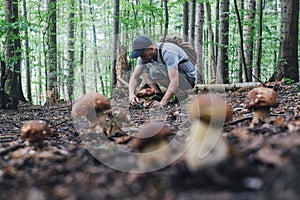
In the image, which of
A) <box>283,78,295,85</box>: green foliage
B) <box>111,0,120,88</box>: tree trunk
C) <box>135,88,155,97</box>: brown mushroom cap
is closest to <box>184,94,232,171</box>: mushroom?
<box>135,88,155,97</box>: brown mushroom cap

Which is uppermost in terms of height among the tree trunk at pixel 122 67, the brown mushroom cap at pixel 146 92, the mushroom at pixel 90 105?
the tree trunk at pixel 122 67

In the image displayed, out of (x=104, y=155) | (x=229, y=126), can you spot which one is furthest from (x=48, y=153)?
(x=229, y=126)

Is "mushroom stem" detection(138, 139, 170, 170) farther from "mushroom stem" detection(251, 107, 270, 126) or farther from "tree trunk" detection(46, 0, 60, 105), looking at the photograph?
"tree trunk" detection(46, 0, 60, 105)

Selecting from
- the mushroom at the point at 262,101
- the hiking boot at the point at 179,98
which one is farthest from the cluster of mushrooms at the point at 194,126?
the hiking boot at the point at 179,98

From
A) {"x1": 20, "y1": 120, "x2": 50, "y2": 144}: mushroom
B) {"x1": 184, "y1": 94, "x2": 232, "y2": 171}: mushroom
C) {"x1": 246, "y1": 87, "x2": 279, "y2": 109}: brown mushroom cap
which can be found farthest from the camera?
{"x1": 246, "y1": 87, "x2": 279, "y2": 109}: brown mushroom cap

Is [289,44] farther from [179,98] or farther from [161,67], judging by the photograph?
[161,67]

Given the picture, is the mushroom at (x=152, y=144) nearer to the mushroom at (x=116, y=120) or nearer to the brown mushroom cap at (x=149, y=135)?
the brown mushroom cap at (x=149, y=135)

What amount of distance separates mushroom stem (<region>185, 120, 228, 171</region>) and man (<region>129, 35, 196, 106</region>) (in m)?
4.10

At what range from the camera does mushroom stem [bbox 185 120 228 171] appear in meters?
1.37

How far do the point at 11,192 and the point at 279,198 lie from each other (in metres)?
1.09

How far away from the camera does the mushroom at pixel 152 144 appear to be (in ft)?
5.43

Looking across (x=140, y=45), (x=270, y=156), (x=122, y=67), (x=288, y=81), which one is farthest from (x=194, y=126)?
(x=122, y=67)

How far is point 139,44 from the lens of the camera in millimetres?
6102

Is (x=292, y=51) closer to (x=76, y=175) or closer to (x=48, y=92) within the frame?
(x=76, y=175)
